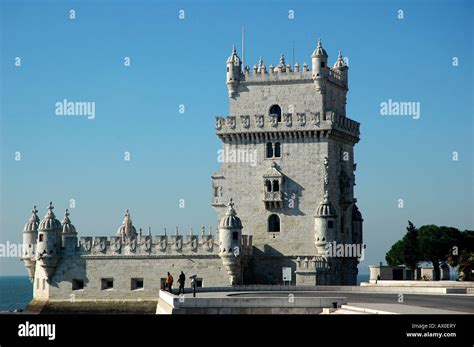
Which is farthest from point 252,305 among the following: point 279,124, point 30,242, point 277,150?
point 30,242

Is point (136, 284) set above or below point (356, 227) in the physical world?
below

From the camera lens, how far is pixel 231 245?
6825 cm

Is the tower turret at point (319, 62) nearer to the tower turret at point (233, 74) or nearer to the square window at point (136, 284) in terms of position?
the tower turret at point (233, 74)

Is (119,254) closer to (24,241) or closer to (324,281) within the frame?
(24,241)

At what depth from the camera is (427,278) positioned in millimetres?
75875

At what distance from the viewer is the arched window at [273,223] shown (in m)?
71.3

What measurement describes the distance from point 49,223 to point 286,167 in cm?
1807

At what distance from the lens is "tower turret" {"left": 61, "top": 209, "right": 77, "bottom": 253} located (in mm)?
73562

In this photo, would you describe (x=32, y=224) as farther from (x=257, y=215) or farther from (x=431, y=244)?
(x=431, y=244)

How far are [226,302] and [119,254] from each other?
101 ft

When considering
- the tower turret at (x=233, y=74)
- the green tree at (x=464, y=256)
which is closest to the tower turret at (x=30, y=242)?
the tower turret at (x=233, y=74)

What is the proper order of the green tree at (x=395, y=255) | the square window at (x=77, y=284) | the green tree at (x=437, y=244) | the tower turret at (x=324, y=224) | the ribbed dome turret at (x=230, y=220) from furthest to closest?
the green tree at (x=395, y=255) < the green tree at (x=437, y=244) < the square window at (x=77, y=284) < the tower turret at (x=324, y=224) < the ribbed dome turret at (x=230, y=220)

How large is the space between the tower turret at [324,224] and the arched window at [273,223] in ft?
10.8
